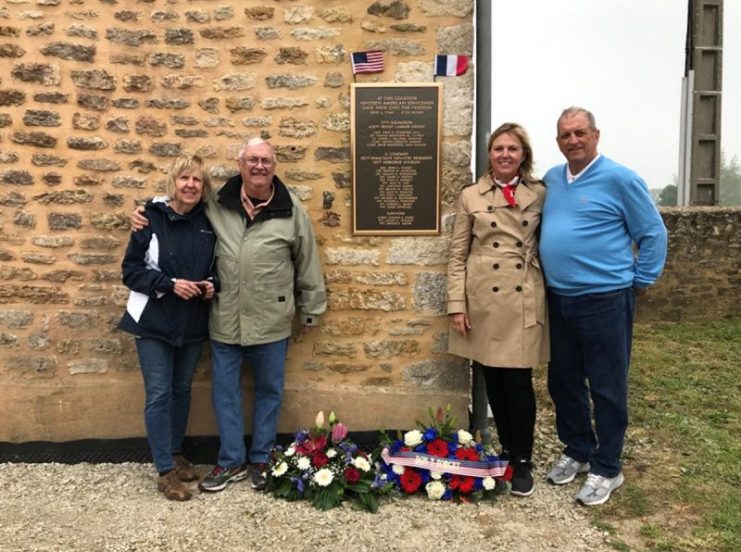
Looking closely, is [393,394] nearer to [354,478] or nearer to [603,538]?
[354,478]

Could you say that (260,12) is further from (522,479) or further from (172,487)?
(522,479)

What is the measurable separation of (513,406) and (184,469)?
1998 millimetres

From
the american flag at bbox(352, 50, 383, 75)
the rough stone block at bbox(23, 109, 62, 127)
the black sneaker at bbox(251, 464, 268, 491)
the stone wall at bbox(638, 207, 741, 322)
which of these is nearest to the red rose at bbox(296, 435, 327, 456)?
the black sneaker at bbox(251, 464, 268, 491)

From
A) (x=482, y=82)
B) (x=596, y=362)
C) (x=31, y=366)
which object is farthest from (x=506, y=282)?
(x=31, y=366)

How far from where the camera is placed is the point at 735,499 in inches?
137

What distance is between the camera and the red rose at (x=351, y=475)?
346 cm

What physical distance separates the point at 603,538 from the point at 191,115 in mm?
3324

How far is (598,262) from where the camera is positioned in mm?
3268

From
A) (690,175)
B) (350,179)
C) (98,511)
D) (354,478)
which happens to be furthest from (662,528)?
(690,175)

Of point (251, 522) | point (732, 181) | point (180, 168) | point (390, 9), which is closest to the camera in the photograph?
point (251, 522)

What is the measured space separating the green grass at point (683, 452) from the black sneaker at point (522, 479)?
1.26 feet

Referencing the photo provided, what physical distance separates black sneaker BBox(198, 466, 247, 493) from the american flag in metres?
2.51

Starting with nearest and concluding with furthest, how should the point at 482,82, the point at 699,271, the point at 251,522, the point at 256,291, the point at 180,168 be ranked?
the point at 251,522 → the point at 180,168 → the point at 256,291 → the point at 482,82 → the point at 699,271

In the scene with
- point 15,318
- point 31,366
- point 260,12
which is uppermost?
point 260,12
